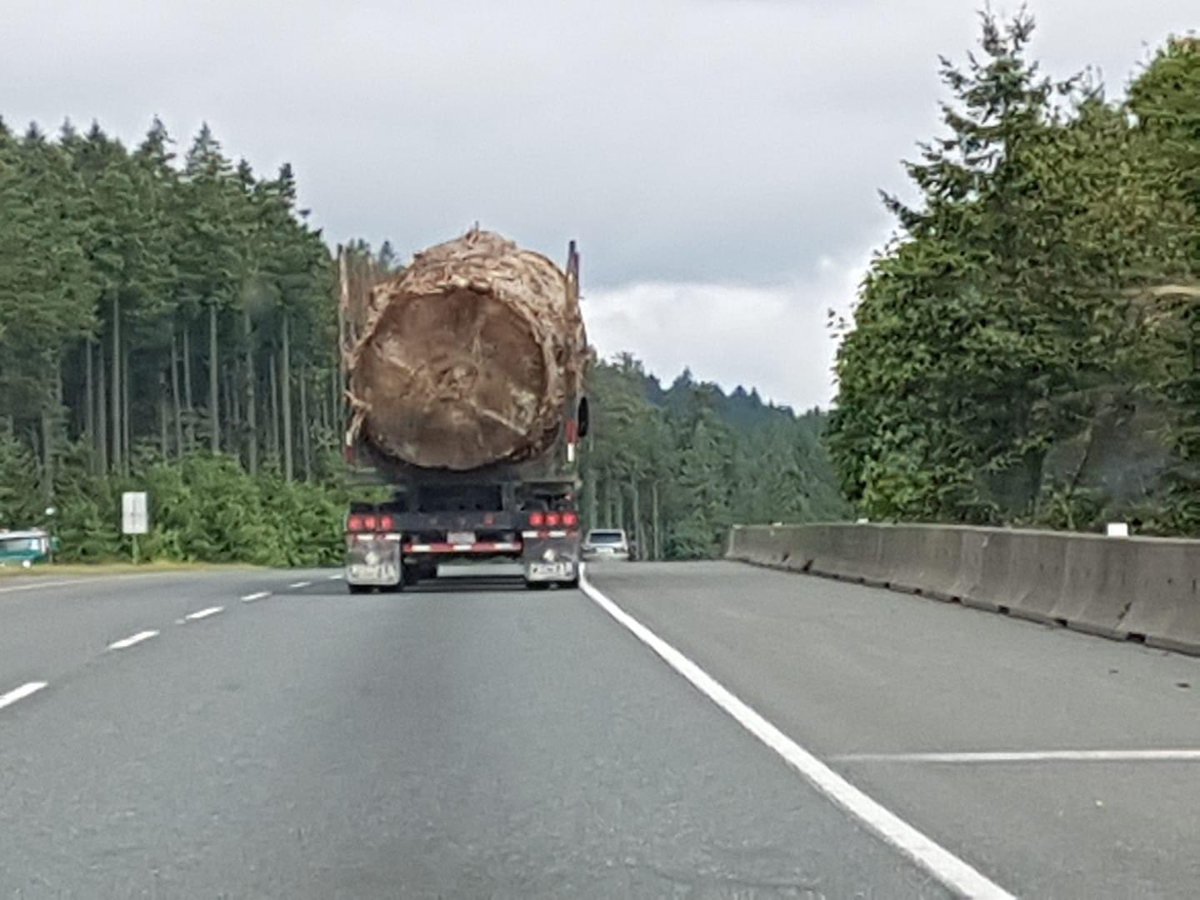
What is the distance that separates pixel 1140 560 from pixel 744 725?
21.0 feet

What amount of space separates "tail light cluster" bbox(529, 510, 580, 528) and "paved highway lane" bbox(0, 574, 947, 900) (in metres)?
8.82

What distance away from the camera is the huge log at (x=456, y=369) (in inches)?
1033

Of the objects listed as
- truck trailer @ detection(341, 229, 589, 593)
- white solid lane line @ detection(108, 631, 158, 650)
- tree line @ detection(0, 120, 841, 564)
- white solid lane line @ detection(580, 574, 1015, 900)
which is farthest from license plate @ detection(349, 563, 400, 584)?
tree line @ detection(0, 120, 841, 564)

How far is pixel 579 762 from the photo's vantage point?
420 inches

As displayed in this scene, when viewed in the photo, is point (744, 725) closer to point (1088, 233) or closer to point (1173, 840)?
point (1173, 840)

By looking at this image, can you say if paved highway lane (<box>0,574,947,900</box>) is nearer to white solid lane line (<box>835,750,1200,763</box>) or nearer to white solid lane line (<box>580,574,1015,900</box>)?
white solid lane line (<box>580,574,1015,900</box>)

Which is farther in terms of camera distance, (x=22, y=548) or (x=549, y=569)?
(x=22, y=548)

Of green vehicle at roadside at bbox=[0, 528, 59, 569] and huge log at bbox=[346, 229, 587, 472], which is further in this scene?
green vehicle at roadside at bbox=[0, 528, 59, 569]

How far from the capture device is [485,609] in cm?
2328

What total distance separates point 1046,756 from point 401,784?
3.23 meters

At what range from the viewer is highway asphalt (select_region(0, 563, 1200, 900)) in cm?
798

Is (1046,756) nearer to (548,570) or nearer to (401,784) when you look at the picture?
(401,784)

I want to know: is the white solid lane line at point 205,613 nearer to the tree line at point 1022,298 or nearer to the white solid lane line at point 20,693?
the white solid lane line at point 20,693

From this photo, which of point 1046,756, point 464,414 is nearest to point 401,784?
point 1046,756
